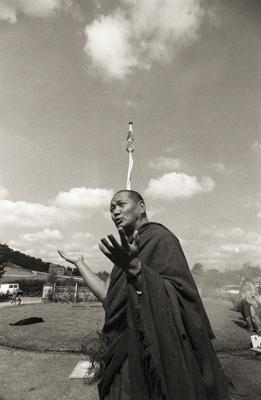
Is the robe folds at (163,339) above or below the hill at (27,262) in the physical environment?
below

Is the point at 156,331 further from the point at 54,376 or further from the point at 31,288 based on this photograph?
the point at 31,288

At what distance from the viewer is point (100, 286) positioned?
272 centimetres

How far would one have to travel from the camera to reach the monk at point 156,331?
5.52 feet

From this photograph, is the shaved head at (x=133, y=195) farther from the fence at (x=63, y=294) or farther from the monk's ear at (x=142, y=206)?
the fence at (x=63, y=294)

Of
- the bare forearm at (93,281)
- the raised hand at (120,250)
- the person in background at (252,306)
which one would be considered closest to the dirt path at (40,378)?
the bare forearm at (93,281)

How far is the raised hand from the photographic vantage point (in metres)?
1.65

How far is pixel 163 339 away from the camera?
1.72 metres

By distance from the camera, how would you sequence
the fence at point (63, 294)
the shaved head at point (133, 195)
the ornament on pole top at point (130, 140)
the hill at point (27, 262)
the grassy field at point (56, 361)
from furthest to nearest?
the hill at point (27, 262)
the fence at point (63, 294)
the ornament on pole top at point (130, 140)
the grassy field at point (56, 361)
the shaved head at point (133, 195)

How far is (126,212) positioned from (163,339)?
45.2 inches

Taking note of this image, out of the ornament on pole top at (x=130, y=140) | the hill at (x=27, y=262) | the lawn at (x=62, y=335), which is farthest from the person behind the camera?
the hill at (x=27, y=262)

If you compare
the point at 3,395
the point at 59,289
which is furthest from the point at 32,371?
the point at 59,289

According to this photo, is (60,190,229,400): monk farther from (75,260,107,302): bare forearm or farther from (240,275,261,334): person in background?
(240,275,261,334): person in background

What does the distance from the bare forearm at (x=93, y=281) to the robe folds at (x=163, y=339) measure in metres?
0.52

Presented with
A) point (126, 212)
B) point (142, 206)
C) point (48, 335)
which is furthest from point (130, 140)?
point (48, 335)
